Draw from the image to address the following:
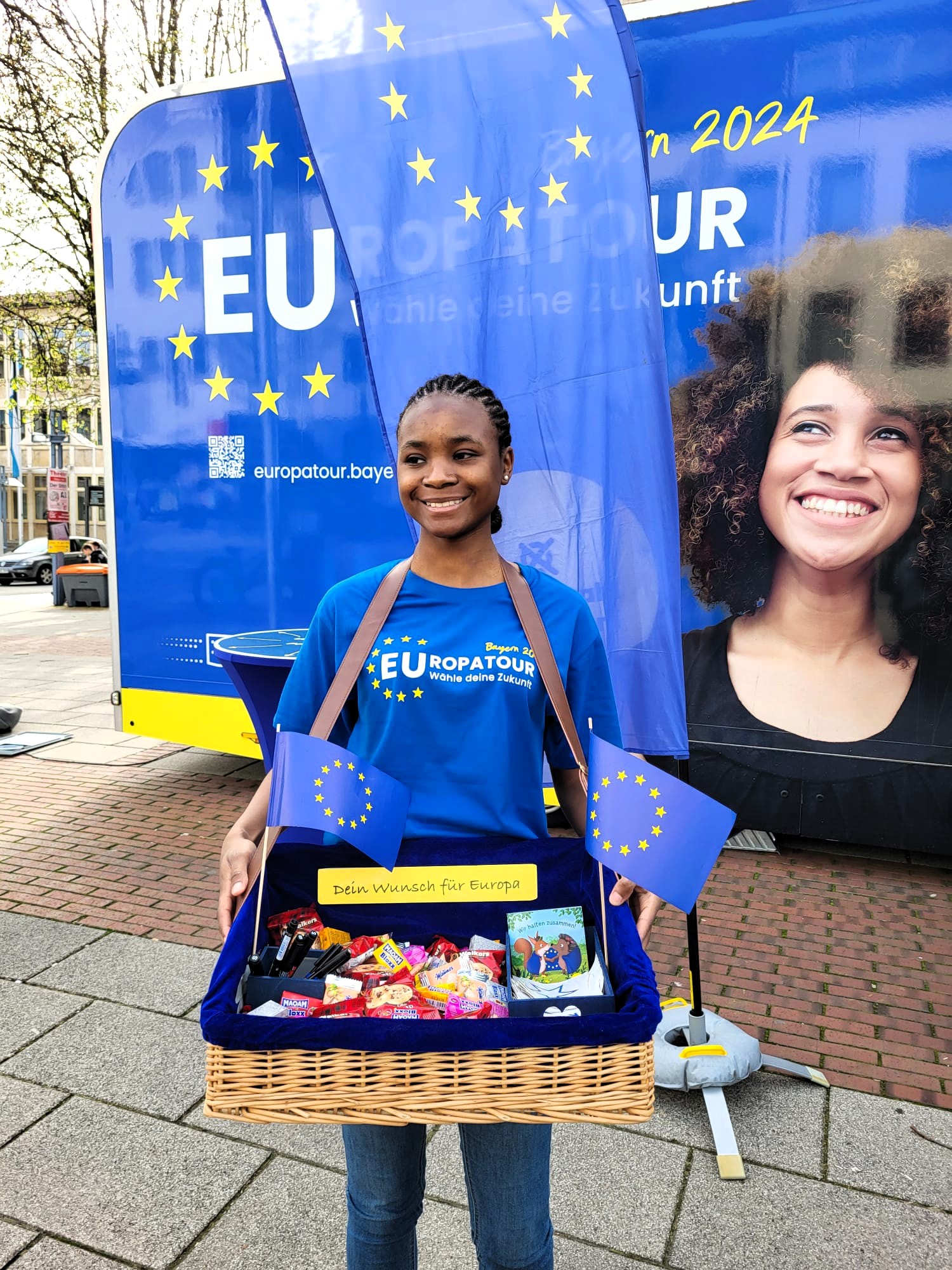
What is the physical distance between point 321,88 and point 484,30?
0.49 meters

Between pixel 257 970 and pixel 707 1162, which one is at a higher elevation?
pixel 257 970

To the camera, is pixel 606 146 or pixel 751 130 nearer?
pixel 606 146

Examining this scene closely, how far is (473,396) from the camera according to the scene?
1.74 m

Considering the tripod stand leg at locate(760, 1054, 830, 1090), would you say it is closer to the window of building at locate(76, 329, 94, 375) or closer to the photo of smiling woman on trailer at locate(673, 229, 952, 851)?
the photo of smiling woman on trailer at locate(673, 229, 952, 851)

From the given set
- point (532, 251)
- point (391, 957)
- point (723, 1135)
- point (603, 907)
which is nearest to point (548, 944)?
point (603, 907)

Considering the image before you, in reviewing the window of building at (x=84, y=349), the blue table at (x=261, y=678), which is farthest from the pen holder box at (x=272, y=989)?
the window of building at (x=84, y=349)

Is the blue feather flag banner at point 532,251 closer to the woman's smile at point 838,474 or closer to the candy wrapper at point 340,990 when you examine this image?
the candy wrapper at point 340,990

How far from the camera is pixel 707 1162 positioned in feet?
8.84

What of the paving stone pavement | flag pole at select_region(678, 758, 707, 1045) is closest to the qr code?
the paving stone pavement

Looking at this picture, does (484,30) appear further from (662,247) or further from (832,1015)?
(832,1015)

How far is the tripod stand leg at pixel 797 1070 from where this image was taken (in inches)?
121

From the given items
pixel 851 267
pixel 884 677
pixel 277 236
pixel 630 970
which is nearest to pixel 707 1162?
pixel 630 970

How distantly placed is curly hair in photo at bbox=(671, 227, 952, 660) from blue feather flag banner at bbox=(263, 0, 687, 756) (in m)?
2.06

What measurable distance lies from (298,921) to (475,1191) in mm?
538
